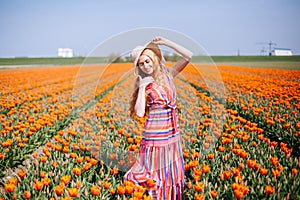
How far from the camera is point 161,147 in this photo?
2.99m

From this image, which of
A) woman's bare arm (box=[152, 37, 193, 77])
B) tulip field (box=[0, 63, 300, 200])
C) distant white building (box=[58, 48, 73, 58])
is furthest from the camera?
distant white building (box=[58, 48, 73, 58])

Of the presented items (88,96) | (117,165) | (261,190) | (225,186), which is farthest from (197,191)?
(88,96)

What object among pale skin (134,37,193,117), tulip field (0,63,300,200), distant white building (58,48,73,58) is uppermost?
distant white building (58,48,73,58)

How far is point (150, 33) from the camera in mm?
2875

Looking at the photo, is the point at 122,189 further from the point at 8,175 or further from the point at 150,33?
the point at 8,175

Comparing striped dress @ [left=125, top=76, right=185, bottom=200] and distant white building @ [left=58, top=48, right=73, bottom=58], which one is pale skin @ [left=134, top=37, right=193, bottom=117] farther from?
distant white building @ [left=58, top=48, right=73, bottom=58]

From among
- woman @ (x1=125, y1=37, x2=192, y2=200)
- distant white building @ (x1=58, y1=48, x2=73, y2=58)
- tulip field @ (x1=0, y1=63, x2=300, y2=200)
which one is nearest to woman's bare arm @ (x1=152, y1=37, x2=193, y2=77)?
woman @ (x1=125, y1=37, x2=192, y2=200)

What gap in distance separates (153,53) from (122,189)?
4.36ft

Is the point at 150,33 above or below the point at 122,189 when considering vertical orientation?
above

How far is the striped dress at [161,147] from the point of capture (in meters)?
2.99

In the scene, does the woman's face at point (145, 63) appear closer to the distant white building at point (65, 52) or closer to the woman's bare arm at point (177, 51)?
the woman's bare arm at point (177, 51)

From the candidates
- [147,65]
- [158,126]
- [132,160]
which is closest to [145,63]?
[147,65]

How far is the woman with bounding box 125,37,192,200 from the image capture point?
2953mm

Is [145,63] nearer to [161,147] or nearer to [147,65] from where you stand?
[147,65]
